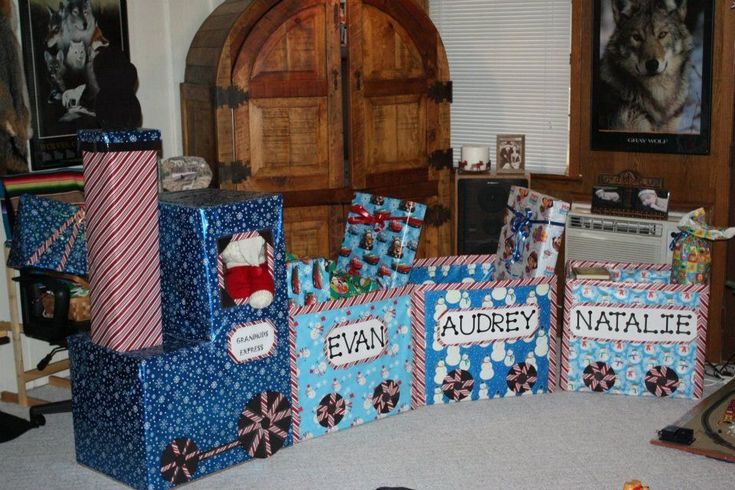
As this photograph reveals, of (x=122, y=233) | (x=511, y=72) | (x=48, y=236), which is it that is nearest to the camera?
(x=122, y=233)

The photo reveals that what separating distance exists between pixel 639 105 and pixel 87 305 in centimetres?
288

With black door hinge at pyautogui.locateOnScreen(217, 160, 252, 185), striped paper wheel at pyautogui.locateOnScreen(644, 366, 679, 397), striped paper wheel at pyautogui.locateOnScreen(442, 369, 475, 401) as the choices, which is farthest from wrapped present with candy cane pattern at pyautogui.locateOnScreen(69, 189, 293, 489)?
striped paper wheel at pyautogui.locateOnScreen(644, 366, 679, 397)

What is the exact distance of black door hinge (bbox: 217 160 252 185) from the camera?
4824 millimetres

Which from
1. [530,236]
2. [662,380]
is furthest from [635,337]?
[530,236]

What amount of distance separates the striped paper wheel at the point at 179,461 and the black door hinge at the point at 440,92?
2.59 meters

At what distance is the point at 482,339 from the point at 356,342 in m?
0.61

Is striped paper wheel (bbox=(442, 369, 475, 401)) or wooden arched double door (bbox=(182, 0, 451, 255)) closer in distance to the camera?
striped paper wheel (bbox=(442, 369, 475, 401))

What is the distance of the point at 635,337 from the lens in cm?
432

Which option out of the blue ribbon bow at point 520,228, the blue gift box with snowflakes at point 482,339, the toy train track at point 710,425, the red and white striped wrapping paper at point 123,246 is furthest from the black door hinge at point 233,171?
the toy train track at point 710,425

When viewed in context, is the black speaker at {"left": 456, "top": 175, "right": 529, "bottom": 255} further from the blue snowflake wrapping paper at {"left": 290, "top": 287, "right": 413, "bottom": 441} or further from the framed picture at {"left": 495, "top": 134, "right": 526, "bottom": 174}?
the blue snowflake wrapping paper at {"left": 290, "top": 287, "right": 413, "bottom": 441}

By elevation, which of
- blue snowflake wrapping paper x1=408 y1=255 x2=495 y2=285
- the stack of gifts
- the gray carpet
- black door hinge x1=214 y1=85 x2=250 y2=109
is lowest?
the gray carpet

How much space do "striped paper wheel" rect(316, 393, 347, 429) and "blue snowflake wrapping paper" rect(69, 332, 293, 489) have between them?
0.65 feet

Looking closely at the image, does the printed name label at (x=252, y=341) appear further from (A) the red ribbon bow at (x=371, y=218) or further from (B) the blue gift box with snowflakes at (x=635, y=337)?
(B) the blue gift box with snowflakes at (x=635, y=337)

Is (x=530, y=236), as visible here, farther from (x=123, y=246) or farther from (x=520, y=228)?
(x=123, y=246)
